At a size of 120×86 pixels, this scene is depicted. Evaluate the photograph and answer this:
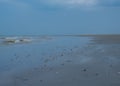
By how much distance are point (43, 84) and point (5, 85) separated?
162cm

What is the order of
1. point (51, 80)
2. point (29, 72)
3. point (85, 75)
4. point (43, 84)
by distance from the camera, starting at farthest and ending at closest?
point (29, 72), point (85, 75), point (51, 80), point (43, 84)

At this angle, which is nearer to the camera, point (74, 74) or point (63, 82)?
point (63, 82)

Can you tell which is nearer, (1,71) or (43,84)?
(43,84)

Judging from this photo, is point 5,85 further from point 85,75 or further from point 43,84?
point 85,75

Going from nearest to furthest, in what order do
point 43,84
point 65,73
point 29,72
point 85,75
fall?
point 43,84
point 85,75
point 65,73
point 29,72

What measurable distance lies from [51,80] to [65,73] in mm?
1832

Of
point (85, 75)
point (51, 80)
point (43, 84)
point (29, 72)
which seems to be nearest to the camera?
point (43, 84)

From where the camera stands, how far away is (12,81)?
1232 cm

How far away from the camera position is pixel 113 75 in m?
12.8

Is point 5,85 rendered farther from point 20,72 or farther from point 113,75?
point 113,75

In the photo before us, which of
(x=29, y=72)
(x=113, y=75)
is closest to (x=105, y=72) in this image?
(x=113, y=75)

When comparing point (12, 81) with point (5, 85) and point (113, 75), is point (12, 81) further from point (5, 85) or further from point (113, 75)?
point (113, 75)

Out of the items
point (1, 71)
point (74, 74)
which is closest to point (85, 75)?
point (74, 74)

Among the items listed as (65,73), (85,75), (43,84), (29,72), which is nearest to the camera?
(43,84)
